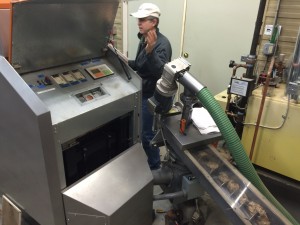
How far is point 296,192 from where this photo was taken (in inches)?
72.4

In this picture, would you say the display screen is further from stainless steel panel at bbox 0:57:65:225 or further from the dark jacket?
stainless steel panel at bbox 0:57:65:225

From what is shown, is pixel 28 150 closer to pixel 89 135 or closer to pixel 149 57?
pixel 89 135

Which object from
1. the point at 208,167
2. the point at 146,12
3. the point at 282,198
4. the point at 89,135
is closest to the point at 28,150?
the point at 89,135

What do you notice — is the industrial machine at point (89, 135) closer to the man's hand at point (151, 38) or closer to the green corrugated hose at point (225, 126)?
the green corrugated hose at point (225, 126)

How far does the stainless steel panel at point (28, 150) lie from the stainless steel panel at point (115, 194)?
8cm

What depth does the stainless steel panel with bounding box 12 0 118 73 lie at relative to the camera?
107cm

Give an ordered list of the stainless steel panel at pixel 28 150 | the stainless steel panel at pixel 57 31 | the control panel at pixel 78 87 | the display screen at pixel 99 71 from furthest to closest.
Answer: the display screen at pixel 99 71 < the control panel at pixel 78 87 < the stainless steel panel at pixel 57 31 < the stainless steel panel at pixel 28 150

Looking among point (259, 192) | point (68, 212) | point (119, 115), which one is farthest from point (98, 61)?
point (259, 192)

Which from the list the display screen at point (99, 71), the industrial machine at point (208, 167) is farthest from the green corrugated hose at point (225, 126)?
the display screen at point (99, 71)

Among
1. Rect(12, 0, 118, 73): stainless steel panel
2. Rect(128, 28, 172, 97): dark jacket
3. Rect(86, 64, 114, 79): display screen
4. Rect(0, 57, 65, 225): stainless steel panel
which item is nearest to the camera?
Rect(0, 57, 65, 225): stainless steel panel

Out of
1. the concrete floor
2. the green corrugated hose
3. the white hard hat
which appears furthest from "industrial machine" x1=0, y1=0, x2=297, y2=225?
the white hard hat

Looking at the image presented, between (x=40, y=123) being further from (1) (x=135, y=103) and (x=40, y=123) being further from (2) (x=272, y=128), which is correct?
(2) (x=272, y=128)

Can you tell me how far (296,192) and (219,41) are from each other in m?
1.50

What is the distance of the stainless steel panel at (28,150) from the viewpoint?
3.18 ft
